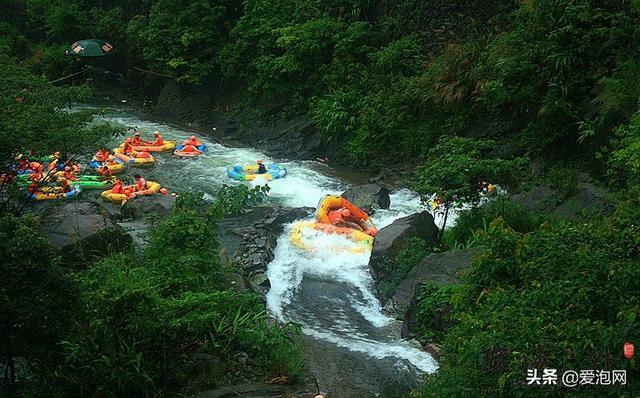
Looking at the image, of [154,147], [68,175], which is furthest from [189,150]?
[68,175]

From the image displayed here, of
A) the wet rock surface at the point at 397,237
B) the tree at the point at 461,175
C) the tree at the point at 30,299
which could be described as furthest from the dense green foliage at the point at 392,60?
the tree at the point at 30,299

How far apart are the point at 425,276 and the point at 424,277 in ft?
0.07

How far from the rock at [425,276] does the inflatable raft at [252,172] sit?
24.1ft

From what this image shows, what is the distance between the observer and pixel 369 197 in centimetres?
1491

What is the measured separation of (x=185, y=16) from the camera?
2477 centimetres

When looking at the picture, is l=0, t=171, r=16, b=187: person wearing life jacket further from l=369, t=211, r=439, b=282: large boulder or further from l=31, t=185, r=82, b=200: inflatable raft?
l=369, t=211, r=439, b=282: large boulder

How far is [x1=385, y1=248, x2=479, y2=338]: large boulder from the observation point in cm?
984

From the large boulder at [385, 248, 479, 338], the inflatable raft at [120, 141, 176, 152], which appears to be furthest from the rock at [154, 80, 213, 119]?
the large boulder at [385, 248, 479, 338]

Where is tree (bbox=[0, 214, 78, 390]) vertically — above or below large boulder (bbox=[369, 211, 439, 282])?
above

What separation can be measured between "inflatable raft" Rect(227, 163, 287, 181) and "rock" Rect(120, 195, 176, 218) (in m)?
2.50

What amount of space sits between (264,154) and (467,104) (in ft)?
21.2

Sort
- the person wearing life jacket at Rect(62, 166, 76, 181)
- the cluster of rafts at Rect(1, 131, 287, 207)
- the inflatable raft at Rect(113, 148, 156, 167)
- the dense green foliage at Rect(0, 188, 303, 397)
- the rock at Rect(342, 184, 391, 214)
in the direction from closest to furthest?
the dense green foliage at Rect(0, 188, 303, 397), the cluster of rafts at Rect(1, 131, 287, 207), the rock at Rect(342, 184, 391, 214), the person wearing life jacket at Rect(62, 166, 76, 181), the inflatable raft at Rect(113, 148, 156, 167)

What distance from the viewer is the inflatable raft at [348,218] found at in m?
13.5

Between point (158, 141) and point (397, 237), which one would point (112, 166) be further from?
point (397, 237)
